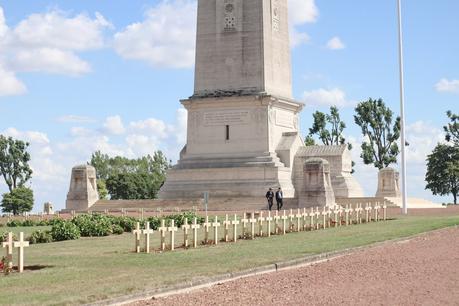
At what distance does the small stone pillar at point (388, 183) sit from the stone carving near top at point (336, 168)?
238cm

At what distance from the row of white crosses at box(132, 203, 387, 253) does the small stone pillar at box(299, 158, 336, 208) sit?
7.72 m

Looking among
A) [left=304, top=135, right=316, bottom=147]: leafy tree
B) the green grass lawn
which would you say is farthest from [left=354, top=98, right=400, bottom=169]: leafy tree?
the green grass lawn

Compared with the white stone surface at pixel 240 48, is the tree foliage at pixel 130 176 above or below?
below

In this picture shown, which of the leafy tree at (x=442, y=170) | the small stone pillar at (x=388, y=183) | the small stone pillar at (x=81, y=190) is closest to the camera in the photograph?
the small stone pillar at (x=81, y=190)

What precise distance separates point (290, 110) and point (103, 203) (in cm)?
1519

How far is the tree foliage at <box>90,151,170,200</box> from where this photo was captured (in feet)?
296

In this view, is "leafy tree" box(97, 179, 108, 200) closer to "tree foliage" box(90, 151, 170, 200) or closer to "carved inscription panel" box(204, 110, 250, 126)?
"tree foliage" box(90, 151, 170, 200)

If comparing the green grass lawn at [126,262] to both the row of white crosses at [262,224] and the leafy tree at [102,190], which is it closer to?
the row of white crosses at [262,224]

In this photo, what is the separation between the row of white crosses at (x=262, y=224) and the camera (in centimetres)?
2402

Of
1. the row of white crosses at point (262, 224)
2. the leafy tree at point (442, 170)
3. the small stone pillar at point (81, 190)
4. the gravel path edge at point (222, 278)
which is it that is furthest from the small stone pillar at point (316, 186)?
the leafy tree at point (442, 170)

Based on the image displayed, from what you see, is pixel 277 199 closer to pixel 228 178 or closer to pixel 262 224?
pixel 228 178

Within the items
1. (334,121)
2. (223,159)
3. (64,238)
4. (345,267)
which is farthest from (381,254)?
(334,121)

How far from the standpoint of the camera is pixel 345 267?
18.5m

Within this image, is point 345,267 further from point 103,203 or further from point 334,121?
point 334,121
